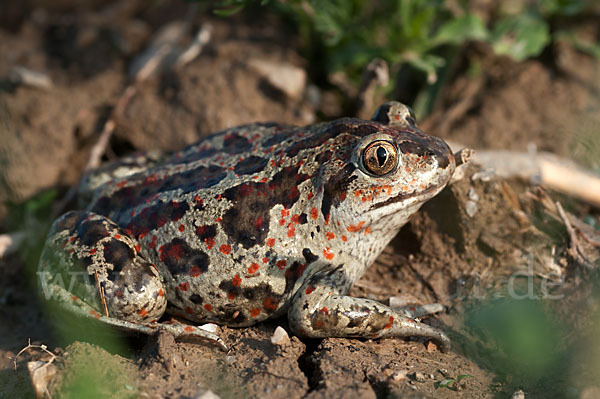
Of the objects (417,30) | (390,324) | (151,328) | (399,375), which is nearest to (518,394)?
(399,375)

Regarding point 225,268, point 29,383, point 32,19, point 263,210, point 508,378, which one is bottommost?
point 508,378

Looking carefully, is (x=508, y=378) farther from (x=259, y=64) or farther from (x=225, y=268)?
(x=259, y=64)

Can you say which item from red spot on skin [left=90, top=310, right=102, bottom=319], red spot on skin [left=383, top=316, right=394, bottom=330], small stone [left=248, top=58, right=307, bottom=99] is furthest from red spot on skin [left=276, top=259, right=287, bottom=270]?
small stone [left=248, top=58, right=307, bottom=99]

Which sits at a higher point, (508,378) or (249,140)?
(249,140)

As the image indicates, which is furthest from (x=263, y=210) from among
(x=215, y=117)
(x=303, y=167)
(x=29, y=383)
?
(x=215, y=117)

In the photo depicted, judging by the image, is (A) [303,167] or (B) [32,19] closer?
(A) [303,167]

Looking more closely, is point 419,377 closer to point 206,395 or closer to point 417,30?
point 206,395

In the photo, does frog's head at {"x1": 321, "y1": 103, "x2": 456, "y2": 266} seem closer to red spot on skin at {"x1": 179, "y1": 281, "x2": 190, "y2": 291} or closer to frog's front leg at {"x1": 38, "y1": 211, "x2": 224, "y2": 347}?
red spot on skin at {"x1": 179, "y1": 281, "x2": 190, "y2": 291}
